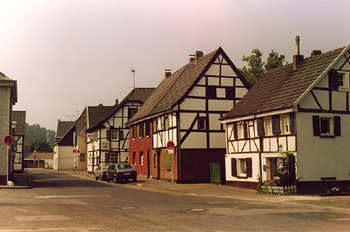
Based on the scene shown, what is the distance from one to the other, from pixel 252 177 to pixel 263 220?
49.4 feet

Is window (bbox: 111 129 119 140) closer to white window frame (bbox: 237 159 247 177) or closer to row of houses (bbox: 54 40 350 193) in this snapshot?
row of houses (bbox: 54 40 350 193)

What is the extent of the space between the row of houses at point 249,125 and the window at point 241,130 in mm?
66

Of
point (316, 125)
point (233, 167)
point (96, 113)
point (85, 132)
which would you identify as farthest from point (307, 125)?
point (85, 132)

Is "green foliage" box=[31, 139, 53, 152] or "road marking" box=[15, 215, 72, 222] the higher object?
"green foliage" box=[31, 139, 53, 152]

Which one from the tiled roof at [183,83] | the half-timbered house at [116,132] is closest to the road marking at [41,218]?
the tiled roof at [183,83]

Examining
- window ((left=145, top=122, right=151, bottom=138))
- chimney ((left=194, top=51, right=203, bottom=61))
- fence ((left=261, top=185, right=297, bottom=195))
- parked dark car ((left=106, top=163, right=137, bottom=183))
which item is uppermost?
chimney ((left=194, top=51, right=203, bottom=61))

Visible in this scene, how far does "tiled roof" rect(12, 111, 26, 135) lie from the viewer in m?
61.7

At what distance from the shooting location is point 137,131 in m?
46.1

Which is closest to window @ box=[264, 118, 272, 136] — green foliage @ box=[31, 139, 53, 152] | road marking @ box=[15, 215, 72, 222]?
road marking @ box=[15, 215, 72, 222]

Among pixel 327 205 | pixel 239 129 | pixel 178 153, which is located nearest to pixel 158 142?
pixel 178 153

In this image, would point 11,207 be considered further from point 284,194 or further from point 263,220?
point 284,194

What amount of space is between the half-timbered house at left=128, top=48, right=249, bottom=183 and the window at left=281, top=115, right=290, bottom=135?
297 inches

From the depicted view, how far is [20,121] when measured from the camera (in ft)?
206

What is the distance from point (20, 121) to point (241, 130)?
40.6 meters
